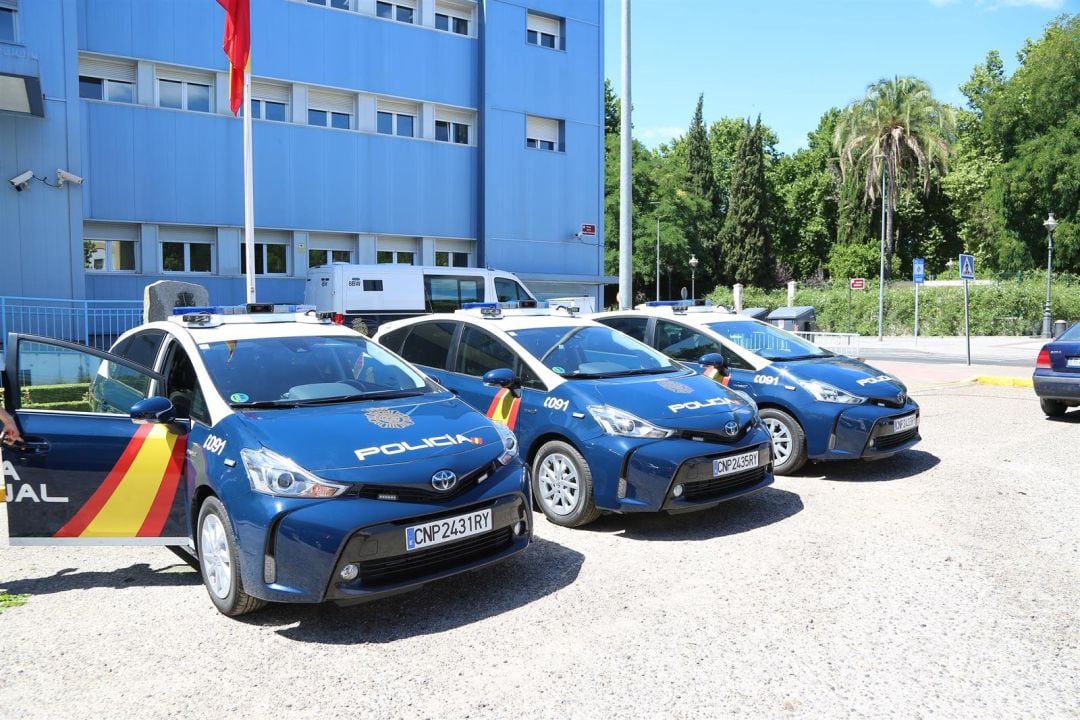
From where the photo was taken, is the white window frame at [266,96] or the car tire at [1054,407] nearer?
the car tire at [1054,407]

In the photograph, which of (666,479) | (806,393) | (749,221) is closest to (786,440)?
(806,393)

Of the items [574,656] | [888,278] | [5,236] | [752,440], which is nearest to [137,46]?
[5,236]

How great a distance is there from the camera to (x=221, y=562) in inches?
169

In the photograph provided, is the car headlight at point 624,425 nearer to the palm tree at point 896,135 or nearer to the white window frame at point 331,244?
the white window frame at point 331,244

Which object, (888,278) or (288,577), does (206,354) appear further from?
(888,278)

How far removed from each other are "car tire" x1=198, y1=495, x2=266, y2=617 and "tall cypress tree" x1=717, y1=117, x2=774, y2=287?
198 ft

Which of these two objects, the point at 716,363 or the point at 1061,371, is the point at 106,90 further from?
the point at 1061,371

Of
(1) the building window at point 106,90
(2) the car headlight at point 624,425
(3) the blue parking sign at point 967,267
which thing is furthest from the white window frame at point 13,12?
(3) the blue parking sign at point 967,267

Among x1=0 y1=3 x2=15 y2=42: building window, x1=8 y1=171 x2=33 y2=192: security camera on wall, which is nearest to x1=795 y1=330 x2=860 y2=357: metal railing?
x1=8 y1=171 x2=33 y2=192: security camera on wall

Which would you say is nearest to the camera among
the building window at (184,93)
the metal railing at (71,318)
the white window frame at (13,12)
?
the metal railing at (71,318)

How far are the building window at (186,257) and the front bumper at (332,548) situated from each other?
16.5 meters

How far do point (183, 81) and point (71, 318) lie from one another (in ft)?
21.0

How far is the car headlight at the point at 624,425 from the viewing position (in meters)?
5.58

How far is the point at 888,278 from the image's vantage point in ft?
165
